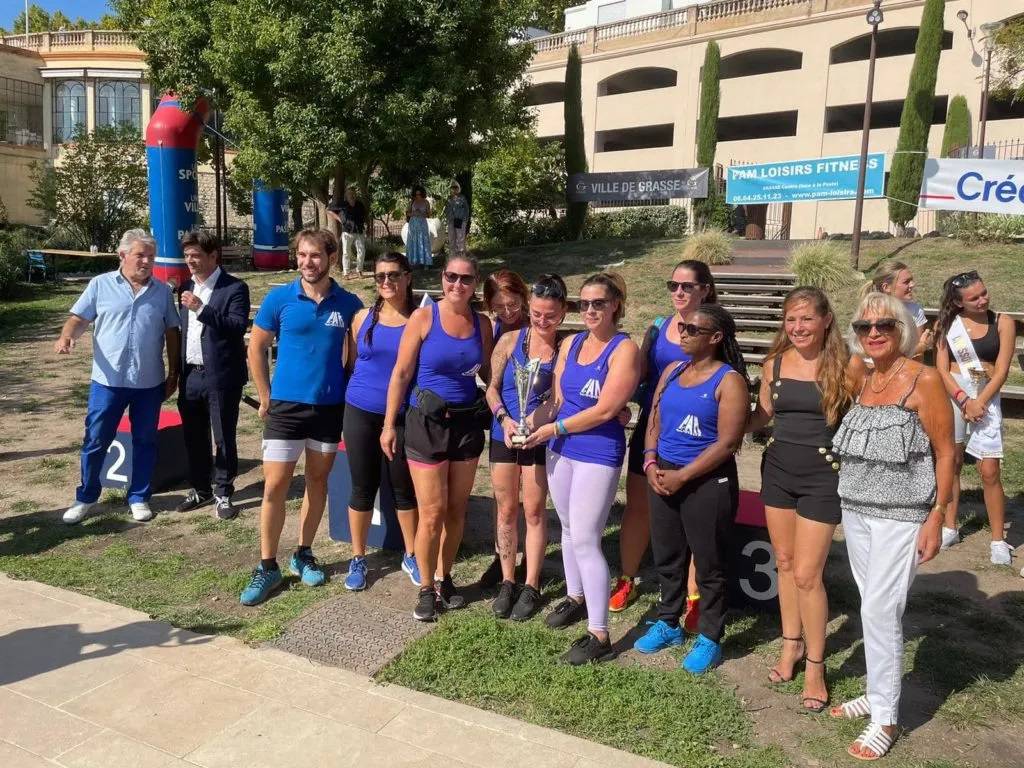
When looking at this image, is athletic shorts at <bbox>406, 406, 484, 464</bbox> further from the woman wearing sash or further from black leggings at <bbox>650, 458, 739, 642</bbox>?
the woman wearing sash

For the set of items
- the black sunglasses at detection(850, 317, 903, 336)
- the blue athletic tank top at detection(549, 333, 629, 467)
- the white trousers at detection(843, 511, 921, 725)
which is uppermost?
the black sunglasses at detection(850, 317, 903, 336)

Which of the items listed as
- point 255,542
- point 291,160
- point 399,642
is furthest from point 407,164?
point 399,642

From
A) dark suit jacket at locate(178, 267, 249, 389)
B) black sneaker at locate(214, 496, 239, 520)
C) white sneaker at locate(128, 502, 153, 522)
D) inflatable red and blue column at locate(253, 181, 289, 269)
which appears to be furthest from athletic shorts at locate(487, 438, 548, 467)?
inflatable red and blue column at locate(253, 181, 289, 269)

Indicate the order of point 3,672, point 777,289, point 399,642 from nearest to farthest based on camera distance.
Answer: point 3,672 → point 399,642 → point 777,289

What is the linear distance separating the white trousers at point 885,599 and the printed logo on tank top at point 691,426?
0.74 metres

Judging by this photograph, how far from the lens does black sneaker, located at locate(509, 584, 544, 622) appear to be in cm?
421

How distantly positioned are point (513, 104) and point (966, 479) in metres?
14.6

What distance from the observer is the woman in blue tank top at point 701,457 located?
3.57m

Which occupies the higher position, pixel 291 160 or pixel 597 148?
Answer: pixel 597 148

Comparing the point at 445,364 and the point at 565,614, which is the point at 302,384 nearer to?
the point at 445,364

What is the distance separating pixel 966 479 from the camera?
6.56 m

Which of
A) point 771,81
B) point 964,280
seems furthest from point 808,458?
point 771,81

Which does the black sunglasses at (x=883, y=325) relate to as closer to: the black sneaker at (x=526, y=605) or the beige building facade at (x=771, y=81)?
the black sneaker at (x=526, y=605)

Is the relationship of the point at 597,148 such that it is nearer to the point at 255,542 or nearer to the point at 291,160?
the point at 291,160
